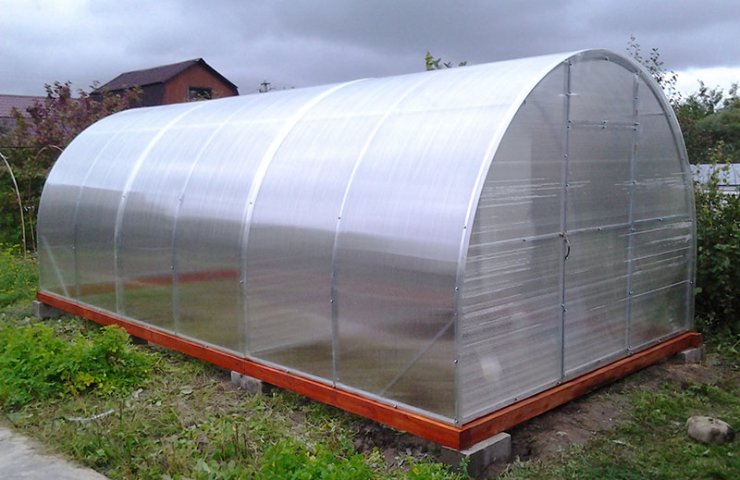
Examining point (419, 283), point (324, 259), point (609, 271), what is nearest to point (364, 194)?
point (324, 259)

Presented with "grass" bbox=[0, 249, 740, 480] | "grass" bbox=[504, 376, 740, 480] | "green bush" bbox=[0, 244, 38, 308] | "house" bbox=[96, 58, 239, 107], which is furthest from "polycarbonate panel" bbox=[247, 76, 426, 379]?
"house" bbox=[96, 58, 239, 107]

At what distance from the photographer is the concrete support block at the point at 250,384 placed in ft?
21.6

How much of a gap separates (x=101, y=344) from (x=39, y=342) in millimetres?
914

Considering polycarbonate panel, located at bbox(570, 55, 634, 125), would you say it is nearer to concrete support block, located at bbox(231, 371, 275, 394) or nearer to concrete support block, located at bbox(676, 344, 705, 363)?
concrete support block, located at bbox(676, 344, 705, 363)

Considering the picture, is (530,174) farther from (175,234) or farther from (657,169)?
(175,234)

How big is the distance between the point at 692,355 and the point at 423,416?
369cm

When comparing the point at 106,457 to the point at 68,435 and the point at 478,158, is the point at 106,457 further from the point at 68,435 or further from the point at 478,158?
the point at 478,158

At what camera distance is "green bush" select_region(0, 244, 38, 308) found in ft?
36.3

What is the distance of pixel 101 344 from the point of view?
23.3 feet

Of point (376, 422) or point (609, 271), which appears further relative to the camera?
point (609, 271)

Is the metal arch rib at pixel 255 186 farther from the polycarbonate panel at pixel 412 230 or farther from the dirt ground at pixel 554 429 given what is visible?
the dirt ground at pixel 554 429

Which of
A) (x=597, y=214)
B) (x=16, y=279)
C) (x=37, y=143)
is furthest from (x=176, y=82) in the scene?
(x=597, y=214)

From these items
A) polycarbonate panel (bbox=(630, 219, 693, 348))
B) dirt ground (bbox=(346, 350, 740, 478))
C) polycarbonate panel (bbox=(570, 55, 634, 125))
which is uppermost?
polycarbonate panel (bbox=(570, 55, 634, 125))

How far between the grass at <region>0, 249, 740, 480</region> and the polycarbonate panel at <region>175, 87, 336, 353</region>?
60 cm
